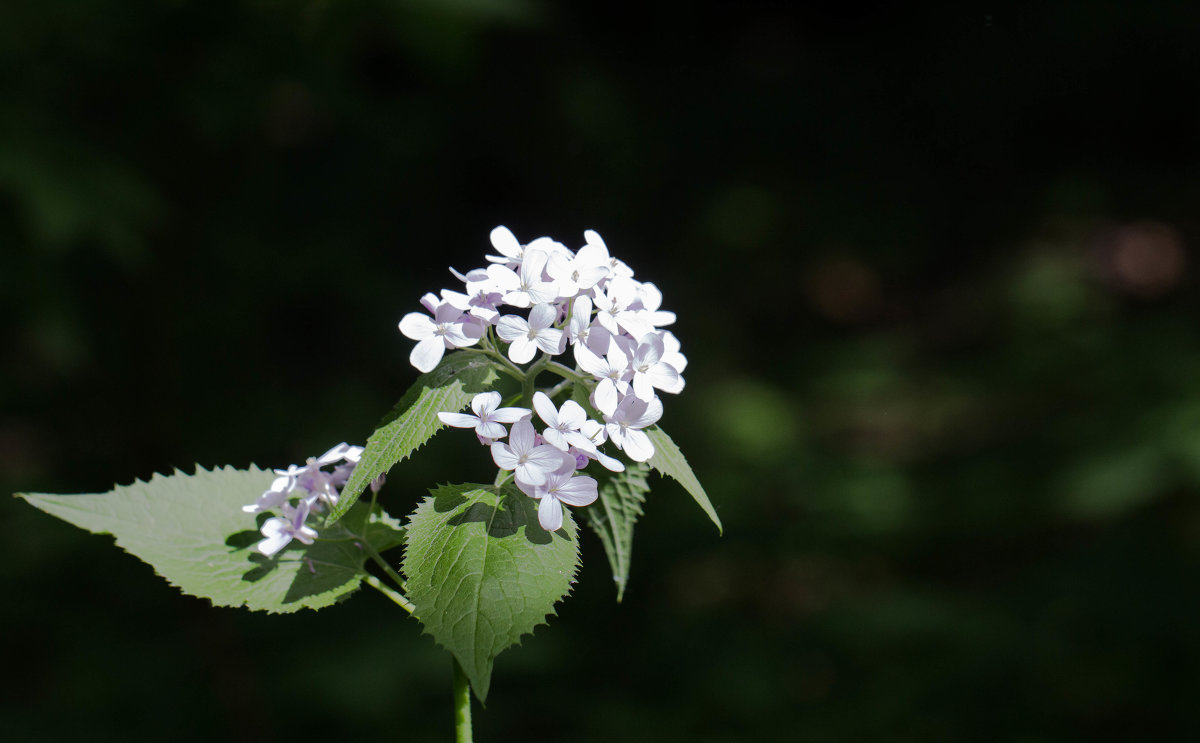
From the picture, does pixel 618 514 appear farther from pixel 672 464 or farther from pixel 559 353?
pixel 559 353

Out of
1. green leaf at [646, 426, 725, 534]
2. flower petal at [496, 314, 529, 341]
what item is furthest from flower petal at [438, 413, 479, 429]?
green leaf at [646, 426, 725, 534]

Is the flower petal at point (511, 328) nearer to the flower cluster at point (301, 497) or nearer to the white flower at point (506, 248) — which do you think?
the white flower at point (506, 248)

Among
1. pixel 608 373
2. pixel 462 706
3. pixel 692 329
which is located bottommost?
pixel 462 706

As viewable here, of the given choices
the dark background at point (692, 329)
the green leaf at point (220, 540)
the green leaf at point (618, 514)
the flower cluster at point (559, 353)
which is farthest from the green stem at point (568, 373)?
the dark background at point (692, 329)

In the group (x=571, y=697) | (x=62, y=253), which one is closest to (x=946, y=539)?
(x=571, y=697)

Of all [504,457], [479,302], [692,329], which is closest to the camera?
[504,457]

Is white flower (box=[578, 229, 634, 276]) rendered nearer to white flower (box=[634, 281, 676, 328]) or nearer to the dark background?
white flower (box=[634, 281, 676, 328])

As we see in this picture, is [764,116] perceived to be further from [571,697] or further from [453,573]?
[453,573]

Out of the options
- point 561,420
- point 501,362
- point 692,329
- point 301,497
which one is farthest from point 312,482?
point 692,329
